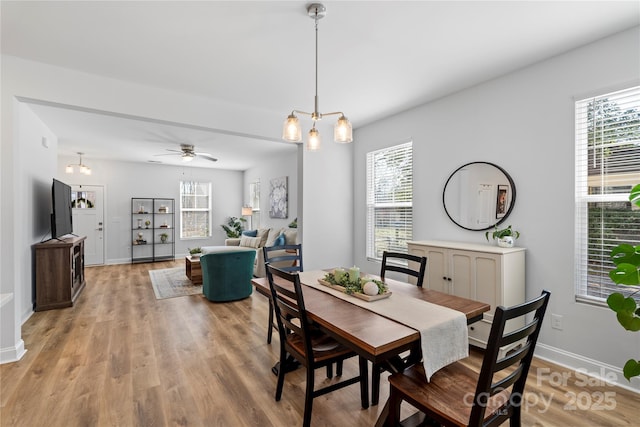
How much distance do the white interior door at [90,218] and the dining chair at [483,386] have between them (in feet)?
26.7

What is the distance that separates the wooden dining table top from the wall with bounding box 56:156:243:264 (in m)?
7.17

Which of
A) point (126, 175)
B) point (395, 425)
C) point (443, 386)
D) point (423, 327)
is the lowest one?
point (395, 425)

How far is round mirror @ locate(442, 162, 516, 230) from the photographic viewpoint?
9.65 feet

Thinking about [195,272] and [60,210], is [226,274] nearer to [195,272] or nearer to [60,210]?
[195,272]

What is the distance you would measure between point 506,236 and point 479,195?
55cm

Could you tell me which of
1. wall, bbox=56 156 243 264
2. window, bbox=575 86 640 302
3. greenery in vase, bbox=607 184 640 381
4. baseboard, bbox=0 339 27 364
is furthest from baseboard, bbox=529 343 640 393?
wall, bbox=56 156 243 264

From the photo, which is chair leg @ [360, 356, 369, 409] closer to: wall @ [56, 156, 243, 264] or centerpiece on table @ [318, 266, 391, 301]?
centerpiece on table @ [318, 266, 391, 301]

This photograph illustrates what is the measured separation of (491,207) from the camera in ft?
9.97

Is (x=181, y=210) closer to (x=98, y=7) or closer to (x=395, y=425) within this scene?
(x=98, y=7)

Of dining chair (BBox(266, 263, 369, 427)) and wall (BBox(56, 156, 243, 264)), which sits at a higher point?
wall (BBox(56, 156, 243, 264))

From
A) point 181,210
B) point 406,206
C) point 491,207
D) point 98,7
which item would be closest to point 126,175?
point 181,210

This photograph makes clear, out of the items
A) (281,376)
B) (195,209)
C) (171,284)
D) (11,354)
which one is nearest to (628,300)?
(281,376)

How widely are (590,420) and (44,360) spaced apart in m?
4.32

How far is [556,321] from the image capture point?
2588 mm
